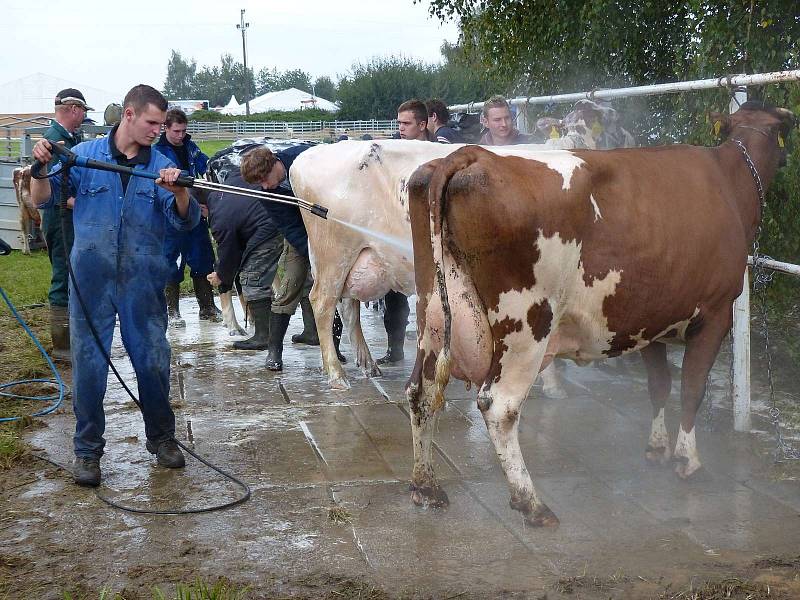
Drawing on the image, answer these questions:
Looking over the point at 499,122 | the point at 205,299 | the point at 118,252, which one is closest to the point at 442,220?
the point at 118,252

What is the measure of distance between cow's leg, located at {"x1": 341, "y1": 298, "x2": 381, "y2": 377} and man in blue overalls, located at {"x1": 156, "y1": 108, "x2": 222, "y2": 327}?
78.8 inches

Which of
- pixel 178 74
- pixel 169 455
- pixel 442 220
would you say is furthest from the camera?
pixel 178 74

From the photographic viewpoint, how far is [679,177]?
5148 millimetres

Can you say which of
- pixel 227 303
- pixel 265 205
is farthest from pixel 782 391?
pixel 227 303

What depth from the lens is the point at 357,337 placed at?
786 cm

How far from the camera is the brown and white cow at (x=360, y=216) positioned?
273 inches

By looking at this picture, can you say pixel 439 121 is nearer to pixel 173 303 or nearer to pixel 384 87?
pixel 173 303

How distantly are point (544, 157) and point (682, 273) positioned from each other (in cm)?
96

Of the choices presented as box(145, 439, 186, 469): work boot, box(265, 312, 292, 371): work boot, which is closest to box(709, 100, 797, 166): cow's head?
box(145, 439, 186, 469): work boot

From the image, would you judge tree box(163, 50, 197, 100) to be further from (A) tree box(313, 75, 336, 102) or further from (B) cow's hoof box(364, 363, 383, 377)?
(B) cow's hoof box(364, 363, 383, 377)

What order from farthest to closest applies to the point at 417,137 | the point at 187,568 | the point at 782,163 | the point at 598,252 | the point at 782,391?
the point at 417,137 < the point at 782,391 < the point at 782,163 < the point at 598,252 < the point at 187,568

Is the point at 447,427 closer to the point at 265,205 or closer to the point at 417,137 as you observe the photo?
the point at 265,205

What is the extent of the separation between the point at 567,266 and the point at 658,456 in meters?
1.41

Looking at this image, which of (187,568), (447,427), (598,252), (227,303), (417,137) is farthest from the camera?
(227,303)
